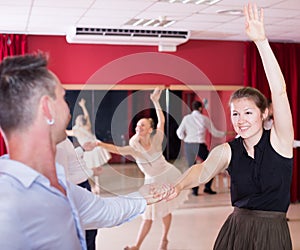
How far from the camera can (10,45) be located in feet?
18.7

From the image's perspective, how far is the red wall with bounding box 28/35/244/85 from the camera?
19.6 ft

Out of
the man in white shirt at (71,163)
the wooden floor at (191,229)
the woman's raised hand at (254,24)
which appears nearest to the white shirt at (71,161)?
the man in white shirt at (71,163)

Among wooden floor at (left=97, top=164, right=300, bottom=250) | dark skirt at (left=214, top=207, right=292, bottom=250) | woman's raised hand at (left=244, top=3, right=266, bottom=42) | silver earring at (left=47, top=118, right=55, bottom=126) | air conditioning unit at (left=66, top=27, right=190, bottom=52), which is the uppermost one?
air conditioning unit at (left=66, top=27, right=190, bottom=52)

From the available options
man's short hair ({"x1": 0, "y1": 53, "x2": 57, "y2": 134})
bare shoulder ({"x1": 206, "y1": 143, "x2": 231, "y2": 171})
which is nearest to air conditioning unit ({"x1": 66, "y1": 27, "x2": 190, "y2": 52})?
bare shoulder ({"x1": 206, "y1": 143, "x2": 231, "y2": 171})

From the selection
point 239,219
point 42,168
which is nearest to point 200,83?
point 239,219

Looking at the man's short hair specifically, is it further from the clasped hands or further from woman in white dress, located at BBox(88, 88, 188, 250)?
woman in white dress, located at BBox(88, 88, 188, 250)

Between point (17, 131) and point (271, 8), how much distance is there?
3698 mm

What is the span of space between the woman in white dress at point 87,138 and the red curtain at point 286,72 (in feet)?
13.9

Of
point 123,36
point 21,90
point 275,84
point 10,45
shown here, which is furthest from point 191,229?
point 21,90

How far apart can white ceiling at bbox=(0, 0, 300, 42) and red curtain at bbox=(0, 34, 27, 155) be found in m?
0.09

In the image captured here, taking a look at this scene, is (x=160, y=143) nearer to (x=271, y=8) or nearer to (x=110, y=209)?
(x=110, y=209)

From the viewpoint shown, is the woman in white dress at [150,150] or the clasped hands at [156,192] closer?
the clasped hands at [156,192]

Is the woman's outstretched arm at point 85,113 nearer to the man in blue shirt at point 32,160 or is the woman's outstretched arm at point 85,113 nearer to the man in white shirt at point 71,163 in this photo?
the man in white shirt at point 71,163

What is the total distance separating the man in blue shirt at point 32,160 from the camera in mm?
1100
